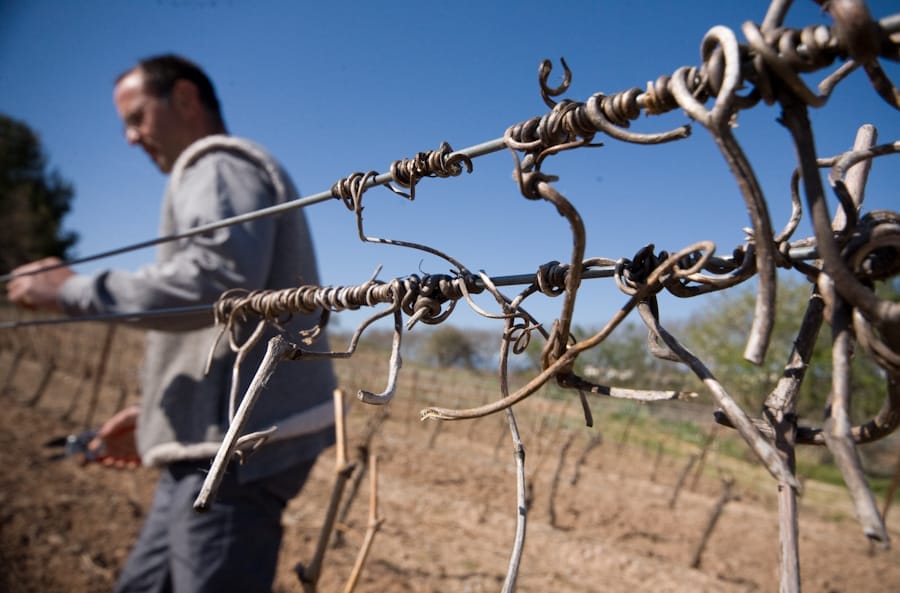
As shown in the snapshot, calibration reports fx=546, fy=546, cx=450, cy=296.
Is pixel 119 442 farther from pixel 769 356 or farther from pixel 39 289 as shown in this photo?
pixel 769 356

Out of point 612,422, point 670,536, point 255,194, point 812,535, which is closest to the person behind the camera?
point 255,194

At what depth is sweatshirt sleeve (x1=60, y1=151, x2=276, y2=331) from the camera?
123cm

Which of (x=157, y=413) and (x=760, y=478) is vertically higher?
(x=157, y=413)

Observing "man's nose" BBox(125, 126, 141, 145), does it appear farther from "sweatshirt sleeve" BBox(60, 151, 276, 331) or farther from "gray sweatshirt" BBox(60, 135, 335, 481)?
"sweatshirt sleeve" BBox(60, 151, 276, 331)

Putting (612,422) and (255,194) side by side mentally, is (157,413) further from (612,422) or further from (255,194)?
(612,422)

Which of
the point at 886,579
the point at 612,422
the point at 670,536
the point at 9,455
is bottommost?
the point at 886,579

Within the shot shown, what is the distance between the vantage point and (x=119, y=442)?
2027mm

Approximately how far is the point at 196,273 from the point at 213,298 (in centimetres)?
7

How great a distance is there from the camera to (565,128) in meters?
0.41

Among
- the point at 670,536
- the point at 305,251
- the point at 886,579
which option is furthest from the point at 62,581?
the point at 886,579

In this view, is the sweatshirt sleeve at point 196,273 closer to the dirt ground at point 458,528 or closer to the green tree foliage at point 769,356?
the dirt ground at point 458,528

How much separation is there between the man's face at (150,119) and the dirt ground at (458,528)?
1723 millimetres

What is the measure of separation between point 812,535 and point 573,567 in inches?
212

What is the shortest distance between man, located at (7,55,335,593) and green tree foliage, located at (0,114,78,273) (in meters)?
22.4
